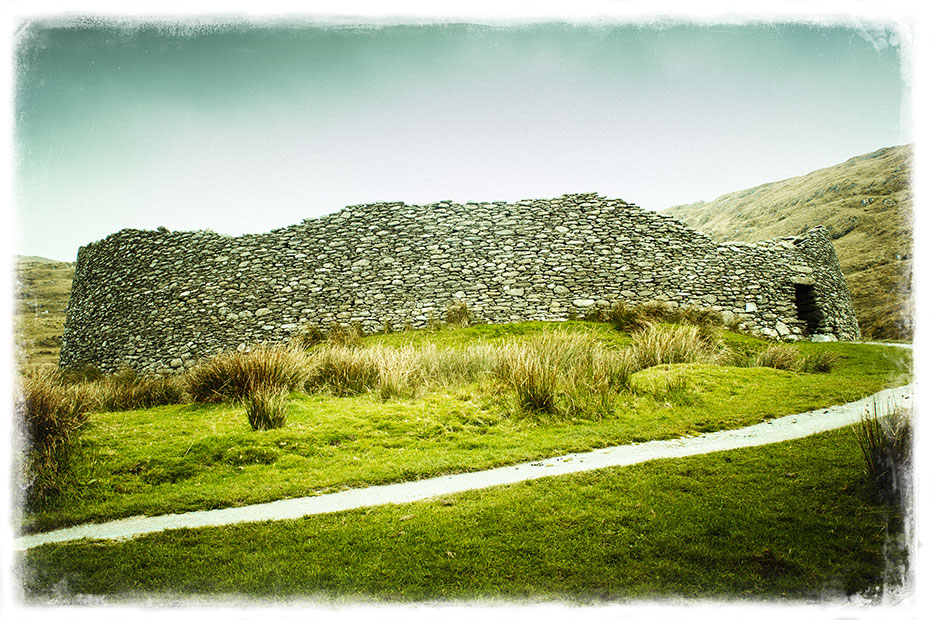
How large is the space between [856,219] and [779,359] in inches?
1057

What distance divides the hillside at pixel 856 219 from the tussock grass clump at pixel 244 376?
16.1 metres

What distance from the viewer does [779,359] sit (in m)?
10.6

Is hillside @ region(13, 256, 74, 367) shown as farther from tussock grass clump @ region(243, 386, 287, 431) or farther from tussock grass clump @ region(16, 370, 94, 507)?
tussock grass clump @ region(243, 386, 287, 431)

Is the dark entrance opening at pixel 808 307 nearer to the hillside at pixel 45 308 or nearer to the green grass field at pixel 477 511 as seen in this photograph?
the green grass field at pixel 477 511

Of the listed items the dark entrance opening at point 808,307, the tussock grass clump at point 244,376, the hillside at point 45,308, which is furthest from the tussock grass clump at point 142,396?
the dark entrance opening at point 808,307

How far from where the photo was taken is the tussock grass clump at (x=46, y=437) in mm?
4250

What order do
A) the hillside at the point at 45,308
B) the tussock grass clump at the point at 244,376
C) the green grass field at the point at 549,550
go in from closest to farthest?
the green grass field at the point at 549,550, the tussock grass clump at the point at 244,376, the hillside at the point at 45,308

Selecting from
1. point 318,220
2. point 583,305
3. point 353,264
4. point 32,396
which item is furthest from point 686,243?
point 32,396

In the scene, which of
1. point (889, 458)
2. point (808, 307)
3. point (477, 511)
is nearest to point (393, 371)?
point (477, 511)

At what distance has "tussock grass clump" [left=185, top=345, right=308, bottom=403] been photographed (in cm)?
775

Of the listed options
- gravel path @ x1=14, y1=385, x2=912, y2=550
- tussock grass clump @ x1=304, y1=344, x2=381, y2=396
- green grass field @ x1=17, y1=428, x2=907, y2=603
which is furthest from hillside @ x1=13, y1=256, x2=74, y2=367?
green grass field @ x1=17, y1=428, x2=907, y2=603

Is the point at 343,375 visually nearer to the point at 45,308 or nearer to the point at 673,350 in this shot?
the point at 673,350

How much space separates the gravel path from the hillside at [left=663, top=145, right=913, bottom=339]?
11.5m

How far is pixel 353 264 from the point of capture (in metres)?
17.0
